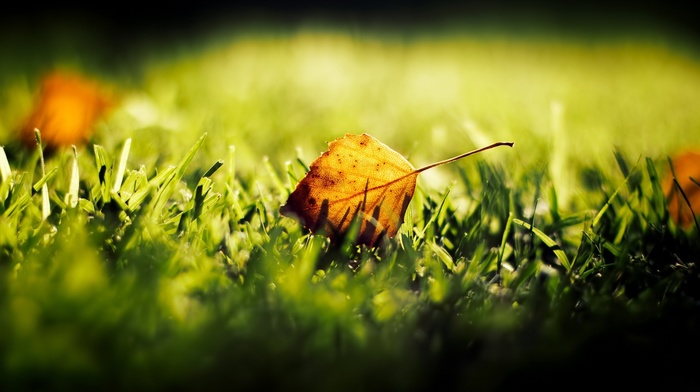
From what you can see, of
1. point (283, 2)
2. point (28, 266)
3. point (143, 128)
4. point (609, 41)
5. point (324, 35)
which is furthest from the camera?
point (283, 2)

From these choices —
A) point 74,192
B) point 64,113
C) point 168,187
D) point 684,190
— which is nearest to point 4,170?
point 74,192

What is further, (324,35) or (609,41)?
(609,41)

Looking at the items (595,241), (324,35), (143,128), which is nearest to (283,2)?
(324,35)

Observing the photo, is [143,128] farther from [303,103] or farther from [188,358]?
[188,358]

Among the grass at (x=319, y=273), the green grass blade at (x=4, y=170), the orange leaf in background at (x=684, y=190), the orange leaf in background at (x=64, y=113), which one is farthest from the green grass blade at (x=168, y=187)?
the orange leaf in background at (x=684, y=190)

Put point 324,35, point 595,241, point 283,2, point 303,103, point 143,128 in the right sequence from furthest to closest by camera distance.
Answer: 1. point 283,2
2. point 324,35
3. point 303,103
4. point 143,128
5. point 595,241

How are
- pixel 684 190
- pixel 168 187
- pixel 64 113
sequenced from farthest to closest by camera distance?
pixel 64 113 → pixel 684 190 → pixel 168 187

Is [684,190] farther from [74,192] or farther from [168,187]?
[74,192]
